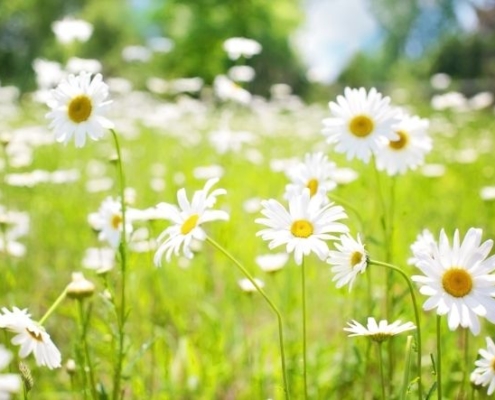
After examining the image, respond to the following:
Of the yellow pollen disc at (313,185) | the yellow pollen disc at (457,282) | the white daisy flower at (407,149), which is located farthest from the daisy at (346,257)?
the white daisy flower at (407,149)

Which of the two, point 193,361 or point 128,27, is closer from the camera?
point 193,361

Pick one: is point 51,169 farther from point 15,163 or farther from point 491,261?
point 491,261

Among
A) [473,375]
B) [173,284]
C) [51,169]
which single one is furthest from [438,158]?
[473,375]

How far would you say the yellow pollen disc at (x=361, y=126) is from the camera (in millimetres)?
1270

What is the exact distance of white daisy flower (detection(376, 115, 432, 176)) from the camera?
4.94 ft

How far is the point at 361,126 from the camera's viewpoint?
50.5 inches

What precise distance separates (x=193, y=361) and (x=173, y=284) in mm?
530

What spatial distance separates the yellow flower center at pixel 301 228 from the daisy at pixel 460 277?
0.56 ft

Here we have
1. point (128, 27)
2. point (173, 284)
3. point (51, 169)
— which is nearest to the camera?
point (173, 284)

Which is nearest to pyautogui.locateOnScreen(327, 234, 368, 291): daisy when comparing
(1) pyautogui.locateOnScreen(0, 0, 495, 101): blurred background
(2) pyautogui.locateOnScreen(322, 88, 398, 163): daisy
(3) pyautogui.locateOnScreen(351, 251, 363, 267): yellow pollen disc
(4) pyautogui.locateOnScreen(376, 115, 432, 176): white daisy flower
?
(3) pyautogui.locateOnScreen(351, 251, 363, 267): yellow pollen disc

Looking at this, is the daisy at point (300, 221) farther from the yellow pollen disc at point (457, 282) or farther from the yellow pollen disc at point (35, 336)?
the yellow pollen disc at point (35, 336)

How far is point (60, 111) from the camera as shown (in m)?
1.14

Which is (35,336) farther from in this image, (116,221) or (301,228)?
(116,221)

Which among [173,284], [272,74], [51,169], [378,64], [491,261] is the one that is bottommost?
[491,261]
